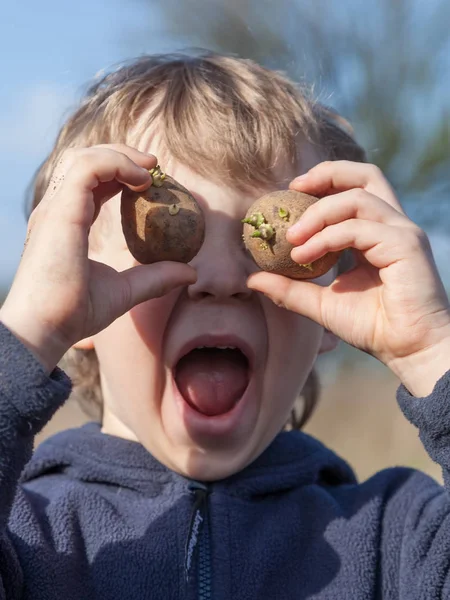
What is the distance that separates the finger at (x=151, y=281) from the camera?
7.38ft

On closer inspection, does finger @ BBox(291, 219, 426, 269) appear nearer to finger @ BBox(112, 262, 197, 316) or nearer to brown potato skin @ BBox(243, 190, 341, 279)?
brown potato skin @ BBox(243, 190, 341, 279)

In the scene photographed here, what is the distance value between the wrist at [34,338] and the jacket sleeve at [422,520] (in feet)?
3.34

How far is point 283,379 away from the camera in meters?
2.64

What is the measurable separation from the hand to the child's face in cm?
17

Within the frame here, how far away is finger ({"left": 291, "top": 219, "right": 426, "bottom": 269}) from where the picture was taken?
2207 mm

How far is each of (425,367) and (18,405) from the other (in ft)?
3.70

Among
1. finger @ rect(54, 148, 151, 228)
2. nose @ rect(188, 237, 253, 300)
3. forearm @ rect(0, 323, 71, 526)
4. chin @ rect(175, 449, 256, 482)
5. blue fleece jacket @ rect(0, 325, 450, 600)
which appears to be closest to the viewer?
forearm @ rect(0, 323, 71, 526)

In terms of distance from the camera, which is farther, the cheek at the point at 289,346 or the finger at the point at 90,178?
the cheek at the point at 289,346

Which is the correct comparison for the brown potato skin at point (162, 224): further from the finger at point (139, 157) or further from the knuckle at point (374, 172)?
the knuckle at point (374, 172)

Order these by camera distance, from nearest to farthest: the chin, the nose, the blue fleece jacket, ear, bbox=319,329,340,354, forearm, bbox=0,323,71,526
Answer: forearm, bbox=0,323,71,526 < the blue fleece jacket < the nose < the chin < ear, bbox=319,329,340,354

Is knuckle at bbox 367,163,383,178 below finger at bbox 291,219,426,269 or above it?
above

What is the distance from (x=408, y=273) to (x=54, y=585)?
137cm

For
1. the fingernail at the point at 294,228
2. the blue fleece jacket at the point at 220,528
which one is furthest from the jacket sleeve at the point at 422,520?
the fingernail at the point at 294,228

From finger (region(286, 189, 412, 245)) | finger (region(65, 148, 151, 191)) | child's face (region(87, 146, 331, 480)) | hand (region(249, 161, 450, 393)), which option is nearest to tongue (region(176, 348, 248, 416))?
child's face (region(87, 146, 331, 480))
